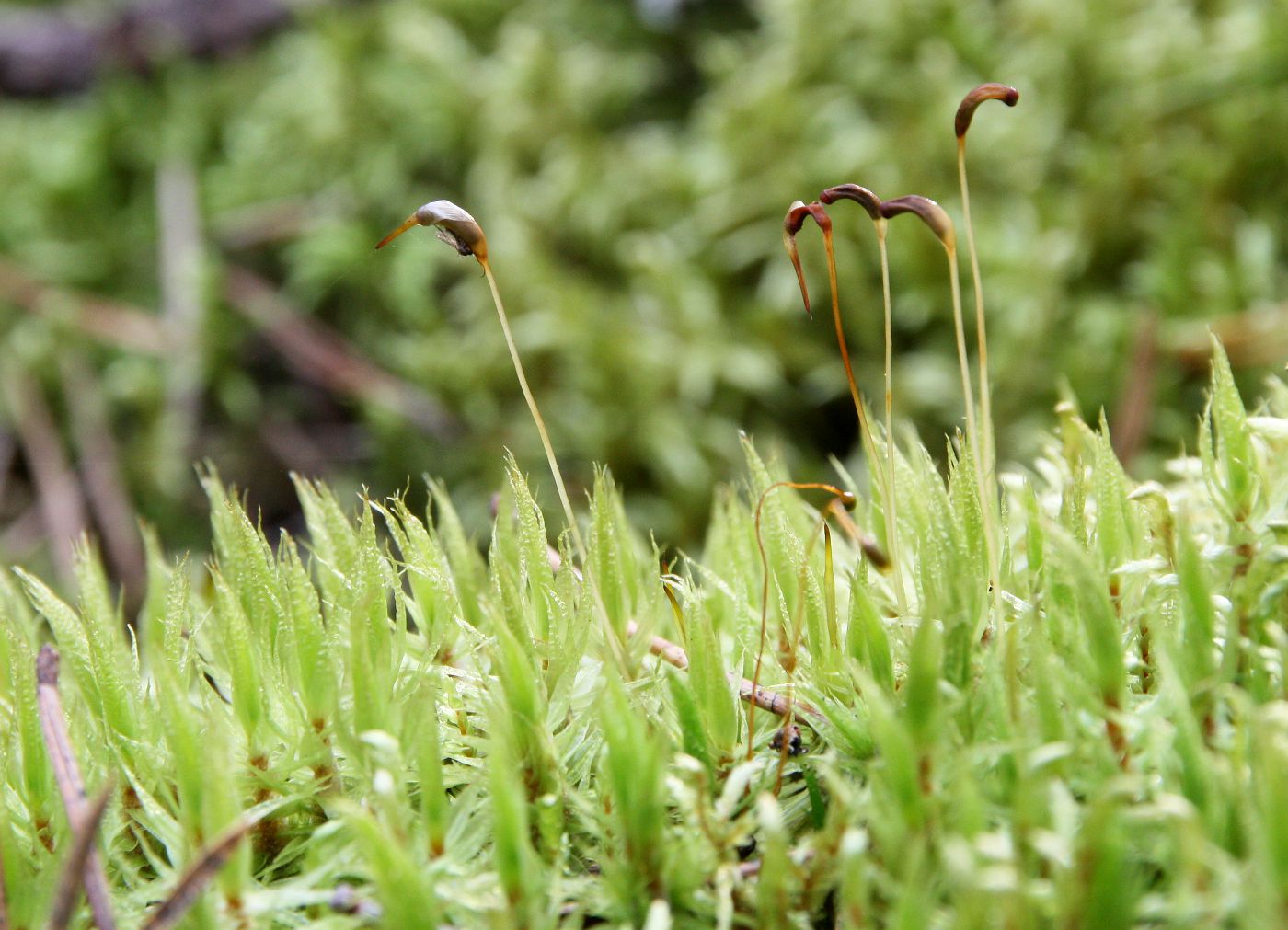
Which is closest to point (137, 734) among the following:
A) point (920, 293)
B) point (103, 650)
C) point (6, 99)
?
point (103, 650)

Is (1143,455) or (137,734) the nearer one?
(137,734)

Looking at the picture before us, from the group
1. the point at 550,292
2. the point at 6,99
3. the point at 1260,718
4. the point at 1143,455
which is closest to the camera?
the point at 1260,718

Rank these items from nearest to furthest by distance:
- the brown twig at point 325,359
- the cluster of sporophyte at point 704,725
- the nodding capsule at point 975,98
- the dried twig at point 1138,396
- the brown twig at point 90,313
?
the cluster of sporophyte at point 704,725 → the nodding capsule at point 975,98 → the dried twig at point 1138,396 → the brown twig at point 325,359 → the brown twig at point 90,313

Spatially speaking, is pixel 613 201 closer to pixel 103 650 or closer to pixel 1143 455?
pixel 1143 455

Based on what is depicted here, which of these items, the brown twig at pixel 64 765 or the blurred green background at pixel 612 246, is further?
the blurred green background at pixel 612 246

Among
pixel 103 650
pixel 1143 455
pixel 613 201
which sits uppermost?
pixel 613 201

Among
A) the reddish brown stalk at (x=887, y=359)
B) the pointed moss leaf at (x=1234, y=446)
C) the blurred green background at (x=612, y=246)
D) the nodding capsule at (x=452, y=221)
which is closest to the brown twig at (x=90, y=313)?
the blurred green background at (x=612, y=246)

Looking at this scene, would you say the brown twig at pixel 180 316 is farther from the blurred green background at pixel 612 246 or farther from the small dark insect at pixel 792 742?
the small dark insect at pixel 792 742

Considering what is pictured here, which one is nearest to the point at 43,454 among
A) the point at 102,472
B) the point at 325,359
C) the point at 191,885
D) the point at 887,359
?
the point at 102,472
